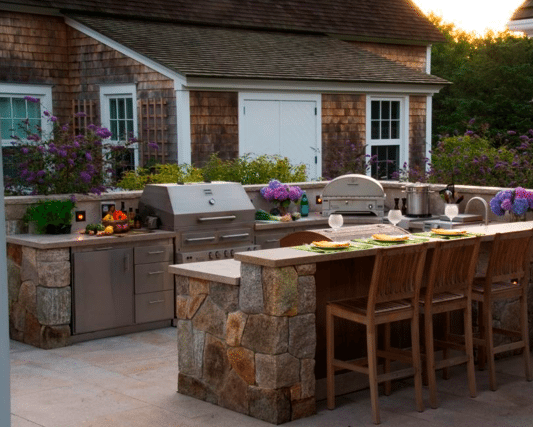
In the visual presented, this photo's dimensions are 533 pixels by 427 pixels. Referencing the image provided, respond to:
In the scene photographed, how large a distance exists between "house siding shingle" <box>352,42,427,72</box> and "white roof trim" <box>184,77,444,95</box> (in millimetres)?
2246

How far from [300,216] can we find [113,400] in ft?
13.2

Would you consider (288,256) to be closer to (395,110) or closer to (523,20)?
(523,20)

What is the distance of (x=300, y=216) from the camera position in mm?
9906

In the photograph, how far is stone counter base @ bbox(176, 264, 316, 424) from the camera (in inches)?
222

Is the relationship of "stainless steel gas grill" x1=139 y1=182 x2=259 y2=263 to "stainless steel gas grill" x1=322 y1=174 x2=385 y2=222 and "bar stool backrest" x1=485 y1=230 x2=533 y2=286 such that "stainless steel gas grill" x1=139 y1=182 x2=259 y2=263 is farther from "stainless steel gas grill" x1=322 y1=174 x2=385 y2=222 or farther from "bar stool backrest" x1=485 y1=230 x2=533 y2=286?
"bar stool backrest" x1=485 y1=230 x2=533 y2=286

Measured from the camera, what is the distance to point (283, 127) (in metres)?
15.5

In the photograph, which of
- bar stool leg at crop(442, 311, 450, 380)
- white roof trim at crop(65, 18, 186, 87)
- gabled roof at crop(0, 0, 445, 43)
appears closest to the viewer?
bar stool leg at crop(442, 311, 450, 380)

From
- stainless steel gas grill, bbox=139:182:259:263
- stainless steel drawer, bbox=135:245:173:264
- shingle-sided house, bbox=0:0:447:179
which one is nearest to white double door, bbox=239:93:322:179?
shingle-sided house, bbox=0:0:447:179

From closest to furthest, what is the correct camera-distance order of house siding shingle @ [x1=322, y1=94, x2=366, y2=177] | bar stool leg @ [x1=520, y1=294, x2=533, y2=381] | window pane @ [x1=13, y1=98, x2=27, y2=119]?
bar stool leg @ [x1=520, y1=294, x2=533, y2=381], window pane @ [x1=13, y1=98, x2=27, y2=119], house siding shingle @ [x1=322, y1=94, x2=366, y2=177]

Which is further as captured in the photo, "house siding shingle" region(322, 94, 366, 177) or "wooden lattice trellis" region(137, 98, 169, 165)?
"house siding shingle" region(322, 94, 366, 177)

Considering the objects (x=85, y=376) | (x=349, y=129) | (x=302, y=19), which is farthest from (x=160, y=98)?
(x=85, y=376)

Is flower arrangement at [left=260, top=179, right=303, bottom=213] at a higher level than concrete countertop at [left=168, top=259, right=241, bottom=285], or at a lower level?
higher

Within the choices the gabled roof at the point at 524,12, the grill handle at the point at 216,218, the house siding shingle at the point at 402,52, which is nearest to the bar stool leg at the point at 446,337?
the grill handle at the point at 216,218

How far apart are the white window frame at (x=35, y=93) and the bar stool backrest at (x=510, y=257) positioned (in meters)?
9.53
